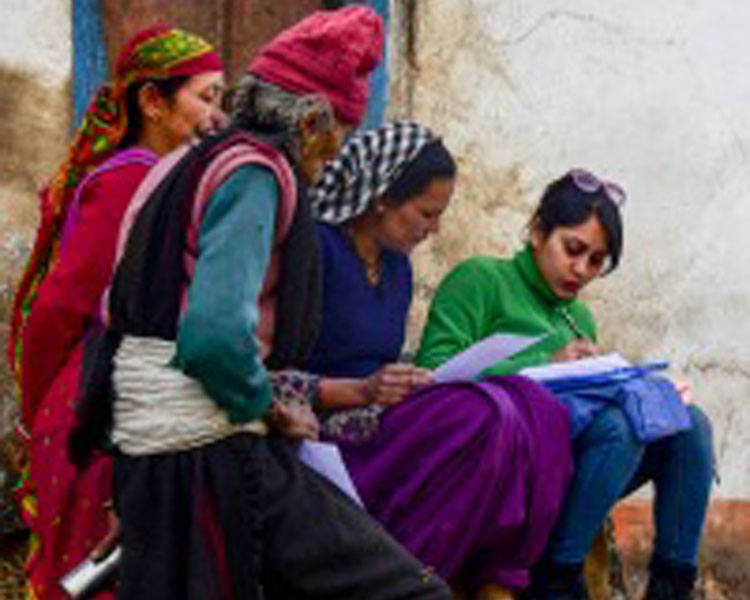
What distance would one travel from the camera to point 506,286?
4.49 m

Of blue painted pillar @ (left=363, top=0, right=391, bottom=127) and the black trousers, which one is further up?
blue painted pillar @ (left=363, top=0, right=391, bottom=127)

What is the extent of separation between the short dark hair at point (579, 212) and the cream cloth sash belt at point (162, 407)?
6.15ft

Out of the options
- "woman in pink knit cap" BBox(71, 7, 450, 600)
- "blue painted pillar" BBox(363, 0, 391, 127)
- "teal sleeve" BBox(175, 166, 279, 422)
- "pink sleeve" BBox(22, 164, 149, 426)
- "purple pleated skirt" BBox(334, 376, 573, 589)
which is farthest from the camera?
"blue painted pillar" BBox(363, 0, 391, 127)

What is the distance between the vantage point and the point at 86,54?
207 inches

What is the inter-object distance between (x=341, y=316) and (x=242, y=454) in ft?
3.49

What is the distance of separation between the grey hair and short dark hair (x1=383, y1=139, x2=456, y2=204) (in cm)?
86

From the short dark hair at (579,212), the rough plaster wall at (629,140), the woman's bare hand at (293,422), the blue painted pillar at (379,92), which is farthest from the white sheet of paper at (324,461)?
the blue painted pillar at (379,92)

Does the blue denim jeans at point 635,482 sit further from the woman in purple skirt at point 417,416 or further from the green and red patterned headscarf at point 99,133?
the green and red patterned headscarf at point 99,133

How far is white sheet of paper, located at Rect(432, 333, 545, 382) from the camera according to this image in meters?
3.66

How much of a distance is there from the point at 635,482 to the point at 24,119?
7.64ft

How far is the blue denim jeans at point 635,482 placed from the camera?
395cm

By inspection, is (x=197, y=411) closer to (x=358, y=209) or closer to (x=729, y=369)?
(x=358, y=209)

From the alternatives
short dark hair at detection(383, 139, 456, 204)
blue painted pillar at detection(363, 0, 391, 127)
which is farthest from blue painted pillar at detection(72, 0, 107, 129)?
short dark hair at detection(383, 139, 456, 204)

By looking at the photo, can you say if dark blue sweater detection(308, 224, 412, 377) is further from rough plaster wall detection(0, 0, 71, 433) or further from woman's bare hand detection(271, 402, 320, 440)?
rough plaster wall detection(0, 0, 71, 433)
